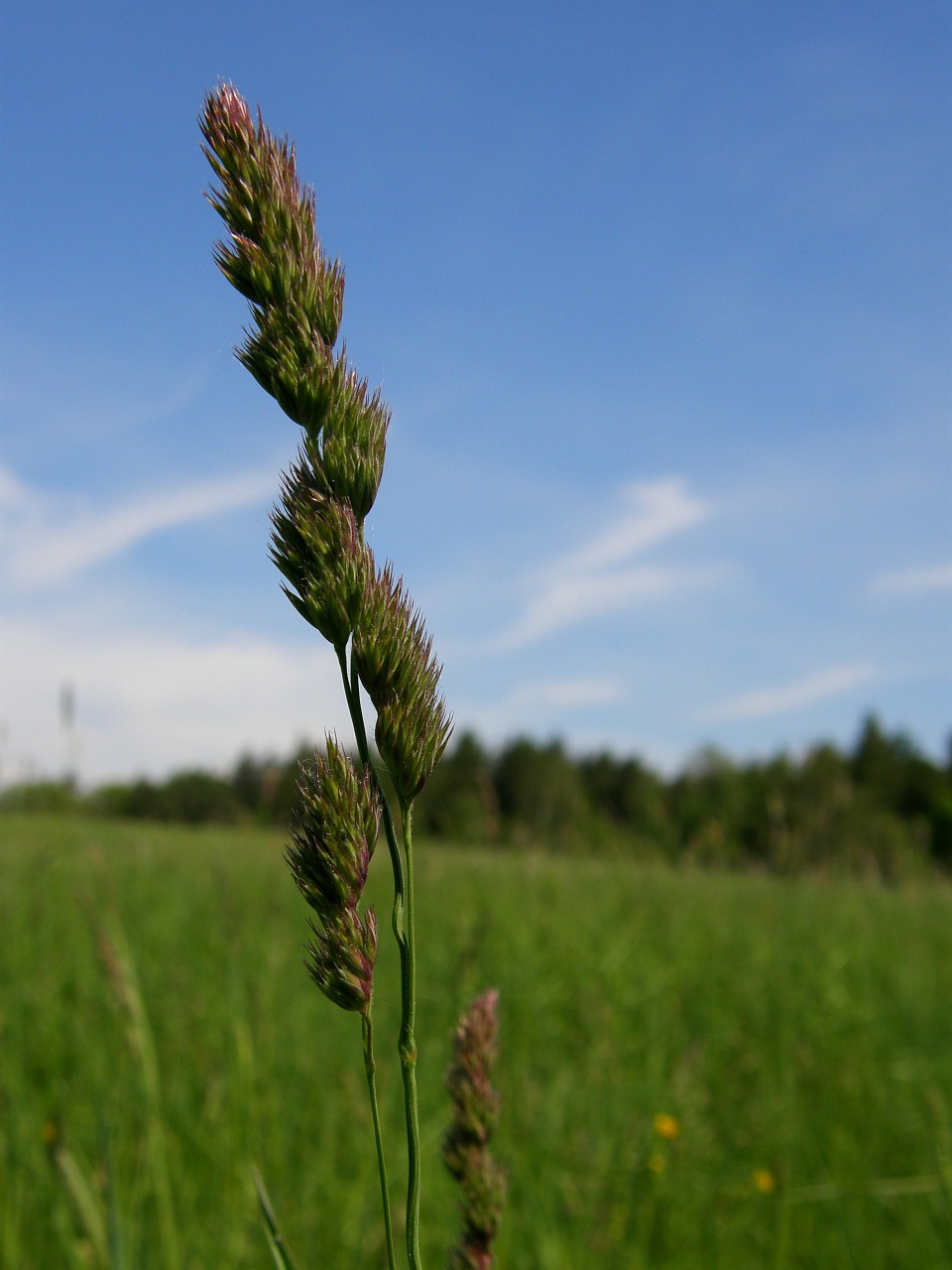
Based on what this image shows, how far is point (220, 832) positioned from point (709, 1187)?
941 centimetres

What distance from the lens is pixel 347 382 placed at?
55cm

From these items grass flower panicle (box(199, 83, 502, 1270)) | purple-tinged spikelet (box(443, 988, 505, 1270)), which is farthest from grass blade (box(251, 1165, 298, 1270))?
purple-tinged spikelet (box(443, 988, 505, 1270))

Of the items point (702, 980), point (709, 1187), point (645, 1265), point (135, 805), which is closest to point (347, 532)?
point (645, 1265)

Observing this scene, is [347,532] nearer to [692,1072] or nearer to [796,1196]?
[796,1196]

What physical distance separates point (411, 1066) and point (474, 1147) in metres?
0.20

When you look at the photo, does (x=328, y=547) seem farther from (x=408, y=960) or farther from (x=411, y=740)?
(x=408, y=960)

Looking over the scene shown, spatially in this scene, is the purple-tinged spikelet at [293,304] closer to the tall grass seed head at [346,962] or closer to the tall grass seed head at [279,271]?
the tall grass seed head at [279,271]

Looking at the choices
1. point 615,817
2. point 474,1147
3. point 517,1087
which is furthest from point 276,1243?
point 615,817

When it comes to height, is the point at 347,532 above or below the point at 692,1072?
above

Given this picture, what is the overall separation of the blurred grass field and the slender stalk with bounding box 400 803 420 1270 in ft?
1.80

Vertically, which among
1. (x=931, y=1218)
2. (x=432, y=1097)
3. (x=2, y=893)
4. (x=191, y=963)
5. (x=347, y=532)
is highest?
(x=347, y=532)

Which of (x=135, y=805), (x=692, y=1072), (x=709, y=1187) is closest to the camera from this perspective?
(x=709, y=1187)

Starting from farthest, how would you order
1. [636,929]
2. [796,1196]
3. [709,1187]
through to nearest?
[636,929] → [709,1187] → [796,1196]

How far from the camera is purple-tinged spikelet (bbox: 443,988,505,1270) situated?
604 mm
